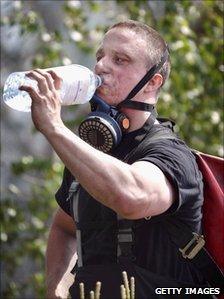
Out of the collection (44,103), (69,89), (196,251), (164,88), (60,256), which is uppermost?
(44,103)

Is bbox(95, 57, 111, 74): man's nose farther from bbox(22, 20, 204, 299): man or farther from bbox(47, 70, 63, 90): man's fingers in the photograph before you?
bbox(47, 70, 63, 90): man's fingers

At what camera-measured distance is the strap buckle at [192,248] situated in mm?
3398

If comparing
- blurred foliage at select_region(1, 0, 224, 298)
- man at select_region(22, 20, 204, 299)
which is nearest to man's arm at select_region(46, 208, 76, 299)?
man at select_region(22, 20, 204, 299)

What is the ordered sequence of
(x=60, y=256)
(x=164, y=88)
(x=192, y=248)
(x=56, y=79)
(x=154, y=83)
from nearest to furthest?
(x=56, y=79)
(x=192, y=248)
(x=154, y=83)
(x=60, y=256)
(x=164, y=88)

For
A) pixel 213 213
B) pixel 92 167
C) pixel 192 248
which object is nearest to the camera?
pixel 92 167

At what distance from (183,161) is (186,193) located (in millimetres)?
136

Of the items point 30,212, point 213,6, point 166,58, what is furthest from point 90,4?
point 166,58

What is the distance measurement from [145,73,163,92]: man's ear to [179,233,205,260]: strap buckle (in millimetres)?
716

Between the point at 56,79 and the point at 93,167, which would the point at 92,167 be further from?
the point at 56,79

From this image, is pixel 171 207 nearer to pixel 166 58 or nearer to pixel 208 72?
pixel 166 58

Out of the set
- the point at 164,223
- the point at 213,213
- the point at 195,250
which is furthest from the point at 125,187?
the point at 213,213

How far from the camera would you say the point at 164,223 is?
11.2 ft

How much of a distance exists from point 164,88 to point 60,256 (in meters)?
2.92

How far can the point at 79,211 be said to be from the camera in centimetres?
359
